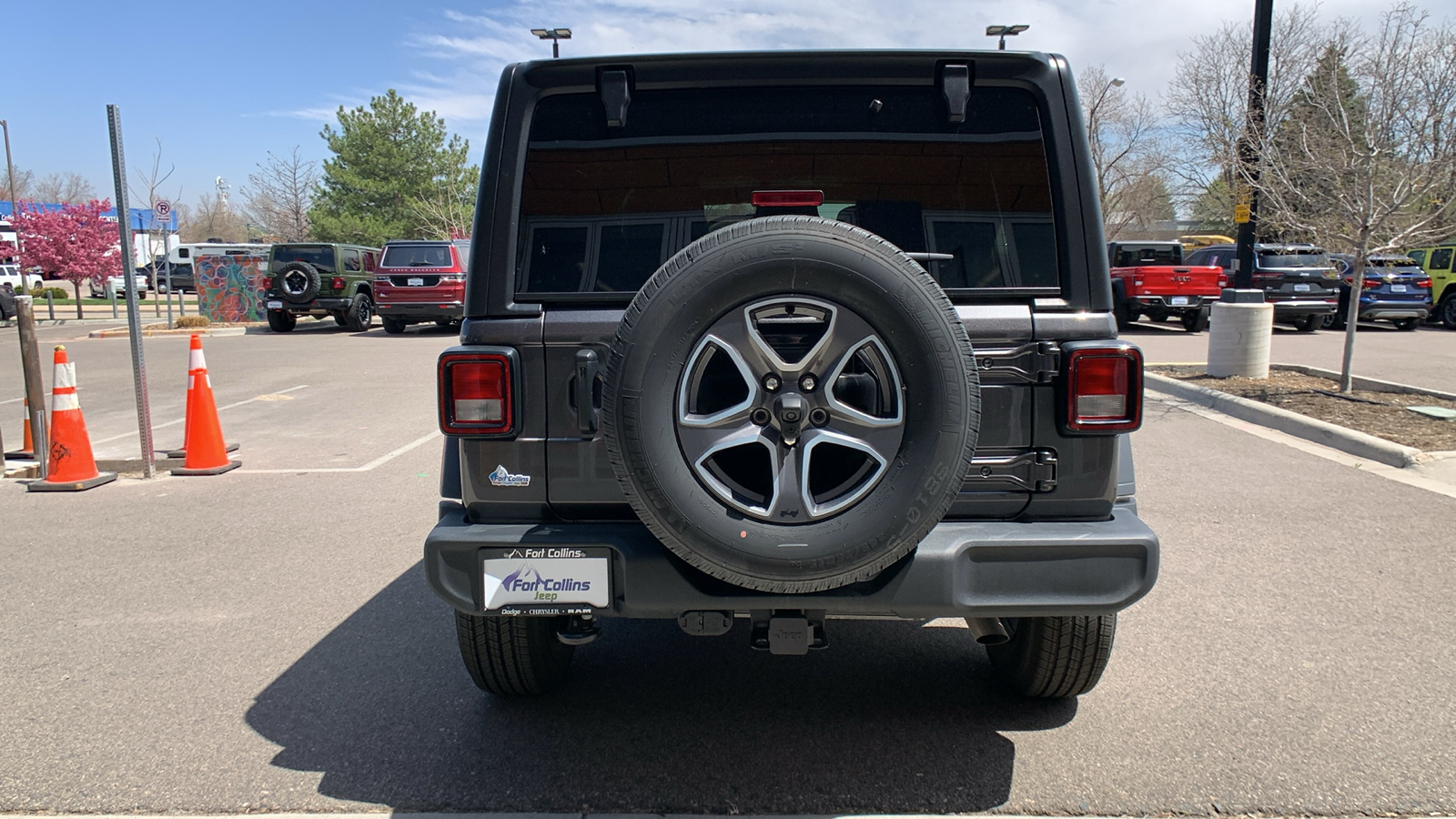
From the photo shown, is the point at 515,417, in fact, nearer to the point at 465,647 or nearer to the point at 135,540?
the point at 465,647

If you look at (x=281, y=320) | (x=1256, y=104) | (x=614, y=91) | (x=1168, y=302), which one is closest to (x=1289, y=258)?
(x=1168, y=302)

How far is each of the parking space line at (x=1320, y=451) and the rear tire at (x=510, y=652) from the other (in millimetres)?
6250

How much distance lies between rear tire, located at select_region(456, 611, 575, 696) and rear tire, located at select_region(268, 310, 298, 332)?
22.3m

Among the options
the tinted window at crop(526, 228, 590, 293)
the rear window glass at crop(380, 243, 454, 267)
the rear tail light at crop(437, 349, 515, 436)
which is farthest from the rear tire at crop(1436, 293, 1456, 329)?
the rear tail light at crop(437, 349, 515, 436)

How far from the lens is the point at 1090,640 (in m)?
3.15

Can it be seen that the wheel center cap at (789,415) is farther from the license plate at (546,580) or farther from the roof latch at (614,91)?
the roof latch at (614,91)

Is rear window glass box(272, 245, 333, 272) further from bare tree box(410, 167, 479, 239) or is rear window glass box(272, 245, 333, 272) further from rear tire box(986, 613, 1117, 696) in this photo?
rear tire box(986, 613, 1117, 696)

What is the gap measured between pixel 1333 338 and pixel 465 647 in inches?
815

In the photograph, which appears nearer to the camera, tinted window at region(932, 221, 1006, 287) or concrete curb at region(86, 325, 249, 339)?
tinted window at region(932, 221, 1006, 287)

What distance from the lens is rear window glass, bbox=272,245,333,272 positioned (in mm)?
22797

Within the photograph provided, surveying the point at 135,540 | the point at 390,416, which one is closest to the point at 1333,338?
the point at 390,416

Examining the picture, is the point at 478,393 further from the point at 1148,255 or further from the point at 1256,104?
the point at 1148,255

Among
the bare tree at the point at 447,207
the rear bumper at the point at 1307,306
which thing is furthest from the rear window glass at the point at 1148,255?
the bare tree at the point at 447,207

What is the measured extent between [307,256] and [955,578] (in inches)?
919
